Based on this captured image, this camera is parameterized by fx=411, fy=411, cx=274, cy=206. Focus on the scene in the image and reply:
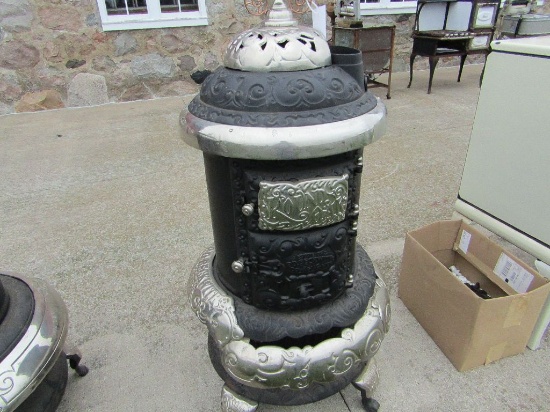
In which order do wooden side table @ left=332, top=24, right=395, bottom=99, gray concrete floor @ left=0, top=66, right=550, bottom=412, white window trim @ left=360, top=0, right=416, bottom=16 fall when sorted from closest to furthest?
gray concrete floor @ left=0, top=66, right=550, bottom=412 < wooden side table @ left=332, top=24, right=395, bottom=99 < white window trim @ left=360, top=0, right=416, bottom=16

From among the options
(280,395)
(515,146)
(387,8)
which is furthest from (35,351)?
(387,8)

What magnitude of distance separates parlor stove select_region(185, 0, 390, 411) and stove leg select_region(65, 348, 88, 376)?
544 mm

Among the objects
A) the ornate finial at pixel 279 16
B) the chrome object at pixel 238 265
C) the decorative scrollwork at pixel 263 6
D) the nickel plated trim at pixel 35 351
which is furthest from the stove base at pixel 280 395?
the decorative scrollwork at pixel 263 6

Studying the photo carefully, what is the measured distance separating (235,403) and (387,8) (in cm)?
526

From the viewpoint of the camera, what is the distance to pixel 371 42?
4.34m

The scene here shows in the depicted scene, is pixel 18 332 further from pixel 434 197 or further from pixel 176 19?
pixel 176 19

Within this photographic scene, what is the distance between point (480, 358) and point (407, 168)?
177 cm

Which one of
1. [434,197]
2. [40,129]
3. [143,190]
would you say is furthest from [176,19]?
[434,197]

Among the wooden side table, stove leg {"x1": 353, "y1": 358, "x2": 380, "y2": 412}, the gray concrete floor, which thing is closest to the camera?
stove leg {"x1": 353, "y1": 358, "x2": 380, "y2": 412}

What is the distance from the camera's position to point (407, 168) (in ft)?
10.0

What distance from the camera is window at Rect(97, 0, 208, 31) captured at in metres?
4.29

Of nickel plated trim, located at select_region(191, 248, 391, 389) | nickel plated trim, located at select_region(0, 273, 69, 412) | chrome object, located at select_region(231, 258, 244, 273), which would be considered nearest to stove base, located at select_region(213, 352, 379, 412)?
nickel plated trim, located at select_region(191, 248, 391, 389)

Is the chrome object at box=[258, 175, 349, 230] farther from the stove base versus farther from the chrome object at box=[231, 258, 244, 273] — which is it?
the stove base

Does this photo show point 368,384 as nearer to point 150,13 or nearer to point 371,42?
point 371,42
